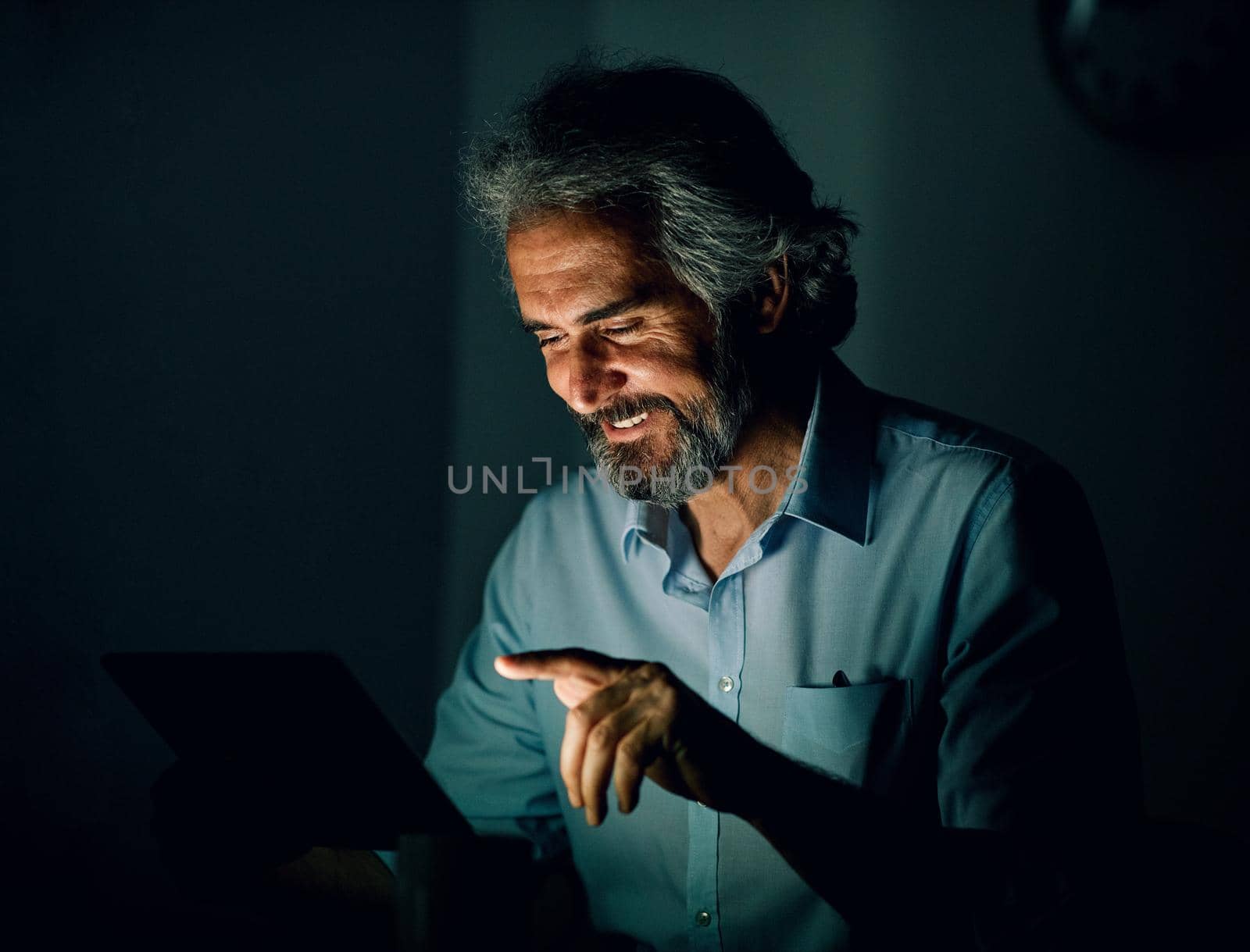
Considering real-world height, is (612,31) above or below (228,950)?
above

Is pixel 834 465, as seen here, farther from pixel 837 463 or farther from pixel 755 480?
pixel 755 480

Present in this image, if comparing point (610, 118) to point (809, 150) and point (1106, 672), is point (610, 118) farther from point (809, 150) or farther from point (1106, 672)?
point (1106, 672)

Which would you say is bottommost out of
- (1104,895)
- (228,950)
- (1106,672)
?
(228,950)

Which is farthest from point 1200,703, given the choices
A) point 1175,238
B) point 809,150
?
point 809,150

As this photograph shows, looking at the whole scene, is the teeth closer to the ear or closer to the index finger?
the ear

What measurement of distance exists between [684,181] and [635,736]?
2.26ft

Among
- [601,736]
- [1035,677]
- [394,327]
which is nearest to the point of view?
[601,736]

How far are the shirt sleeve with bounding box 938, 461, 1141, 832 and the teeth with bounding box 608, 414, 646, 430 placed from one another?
14.9 inches

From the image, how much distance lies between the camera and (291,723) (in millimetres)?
843

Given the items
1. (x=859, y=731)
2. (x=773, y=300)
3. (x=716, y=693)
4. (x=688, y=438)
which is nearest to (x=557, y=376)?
(x=688, y=438)

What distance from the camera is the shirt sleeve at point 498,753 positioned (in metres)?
1.28

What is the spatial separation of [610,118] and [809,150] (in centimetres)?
59

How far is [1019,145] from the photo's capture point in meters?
1.61

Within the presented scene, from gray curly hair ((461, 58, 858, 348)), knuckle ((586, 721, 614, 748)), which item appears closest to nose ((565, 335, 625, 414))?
gray curly hair ((461, 58, 858, 348))
